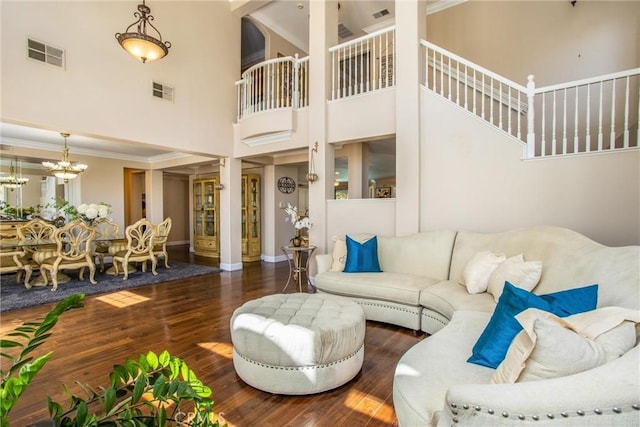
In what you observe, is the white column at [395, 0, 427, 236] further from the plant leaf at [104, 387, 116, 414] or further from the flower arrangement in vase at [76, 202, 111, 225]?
the flower arrangement in vase at [76, 202, 111, 225]

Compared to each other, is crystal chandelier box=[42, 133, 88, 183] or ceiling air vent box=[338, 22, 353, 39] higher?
ceiling air vent box=[338, 22, 353, 39]

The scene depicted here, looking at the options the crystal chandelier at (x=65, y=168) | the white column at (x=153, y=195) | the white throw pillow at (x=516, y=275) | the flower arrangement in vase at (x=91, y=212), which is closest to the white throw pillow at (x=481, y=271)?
the white throw pillow at (x=516, y=275)

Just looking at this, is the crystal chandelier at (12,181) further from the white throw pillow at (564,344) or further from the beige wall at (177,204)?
the white throw pillow at (564,344)

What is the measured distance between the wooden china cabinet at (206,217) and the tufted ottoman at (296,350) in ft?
20.9

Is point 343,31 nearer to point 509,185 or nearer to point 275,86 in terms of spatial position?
point 275,86

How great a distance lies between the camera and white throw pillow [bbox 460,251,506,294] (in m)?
2.82

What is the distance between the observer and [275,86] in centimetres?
578

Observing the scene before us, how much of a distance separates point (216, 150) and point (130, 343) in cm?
403

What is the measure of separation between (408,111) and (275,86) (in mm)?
2711

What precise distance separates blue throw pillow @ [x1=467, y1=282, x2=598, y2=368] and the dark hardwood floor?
733 millimetres

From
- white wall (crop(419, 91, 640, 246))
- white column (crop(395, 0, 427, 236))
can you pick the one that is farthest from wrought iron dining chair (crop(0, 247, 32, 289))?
white wall (crop(419, 91, 640, 246))

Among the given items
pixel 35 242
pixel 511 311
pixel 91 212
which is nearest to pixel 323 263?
pixel 511 311

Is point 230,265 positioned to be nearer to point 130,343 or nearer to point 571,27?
point 130,343

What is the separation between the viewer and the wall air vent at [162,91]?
5168 mm
